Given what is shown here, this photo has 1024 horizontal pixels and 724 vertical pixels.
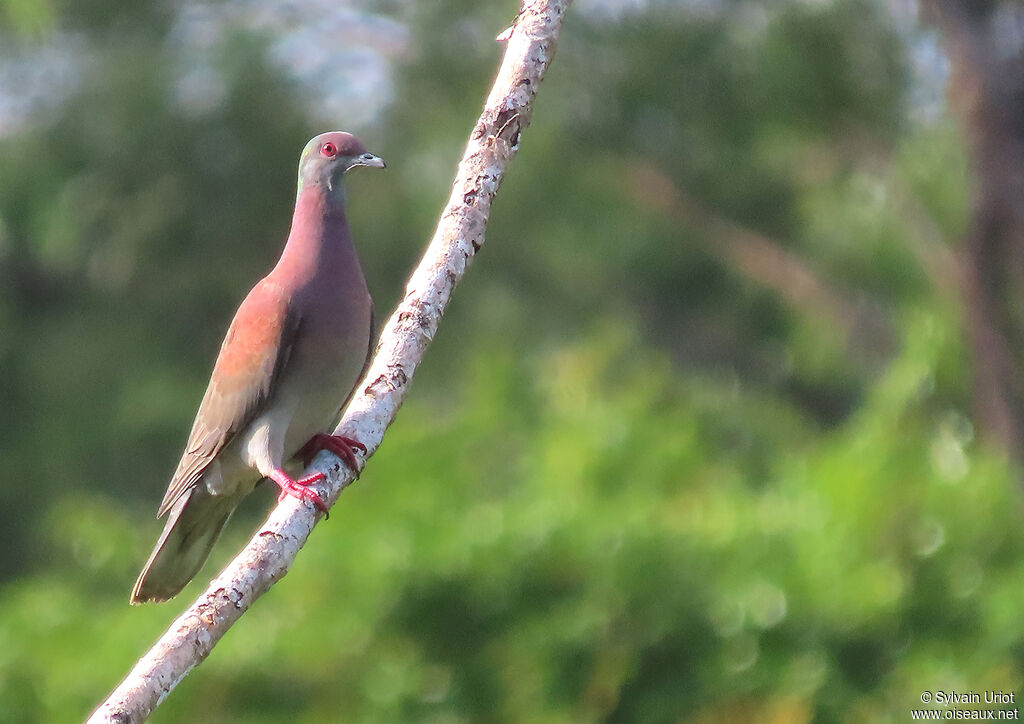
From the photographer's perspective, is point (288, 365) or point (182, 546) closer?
point (288, 365)

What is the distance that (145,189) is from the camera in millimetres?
12422

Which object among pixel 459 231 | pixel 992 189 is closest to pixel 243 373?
pixel 459 231

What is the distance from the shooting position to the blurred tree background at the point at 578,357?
652cm

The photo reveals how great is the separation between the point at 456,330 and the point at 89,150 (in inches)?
134

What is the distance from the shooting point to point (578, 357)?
10.2m

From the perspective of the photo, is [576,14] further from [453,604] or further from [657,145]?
[453,604]

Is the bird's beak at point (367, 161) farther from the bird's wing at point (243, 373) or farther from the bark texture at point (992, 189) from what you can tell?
the bark texture at point (992, 189)

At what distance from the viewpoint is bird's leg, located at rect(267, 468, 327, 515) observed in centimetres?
298

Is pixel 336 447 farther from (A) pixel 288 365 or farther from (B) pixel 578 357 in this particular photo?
(B) pixel 578 357

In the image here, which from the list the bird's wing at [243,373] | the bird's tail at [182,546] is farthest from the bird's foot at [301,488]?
the bird's tail at [182,546]

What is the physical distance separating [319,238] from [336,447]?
1.84ft

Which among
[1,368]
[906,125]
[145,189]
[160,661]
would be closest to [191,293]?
[145,189]

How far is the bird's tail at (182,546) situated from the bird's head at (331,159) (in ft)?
2.68

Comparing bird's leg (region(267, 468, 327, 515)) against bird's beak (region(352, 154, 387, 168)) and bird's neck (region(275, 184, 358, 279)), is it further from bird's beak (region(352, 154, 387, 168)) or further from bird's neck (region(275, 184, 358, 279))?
bird's beak (region(352, 154, 387, 168))
